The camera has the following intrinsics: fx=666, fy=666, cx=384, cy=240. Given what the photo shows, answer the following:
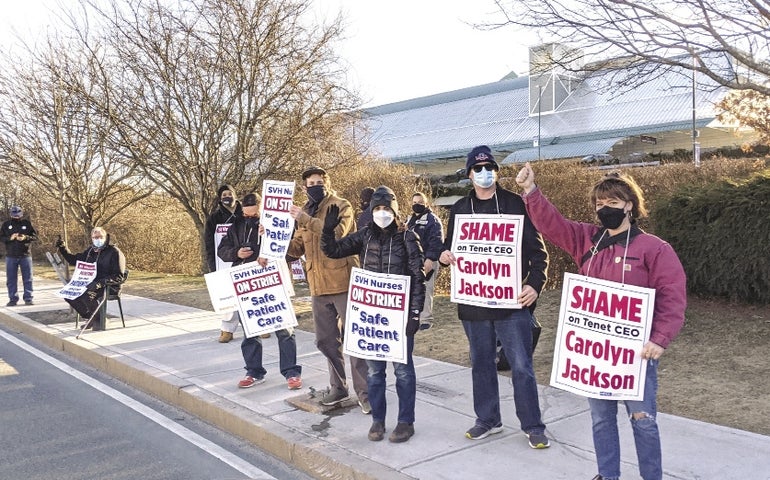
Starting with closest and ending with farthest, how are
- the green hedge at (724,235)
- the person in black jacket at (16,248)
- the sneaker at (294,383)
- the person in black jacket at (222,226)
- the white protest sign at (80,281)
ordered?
the sneaker at (294,383)
the green hedge at (724,235)
the person in black jacket at (222,226)
the white protest sign at (80,281)
the person in black jacket at (16,248)

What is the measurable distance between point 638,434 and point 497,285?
1404 mm

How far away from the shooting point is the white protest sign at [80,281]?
1054 centimetres

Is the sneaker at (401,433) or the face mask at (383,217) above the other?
the face mask at (383,217)

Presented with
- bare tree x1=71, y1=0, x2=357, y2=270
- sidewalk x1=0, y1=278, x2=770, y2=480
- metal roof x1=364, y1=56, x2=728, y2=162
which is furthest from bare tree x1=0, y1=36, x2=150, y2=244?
metal roof x1=364, y1=56, x2=728, y2=162

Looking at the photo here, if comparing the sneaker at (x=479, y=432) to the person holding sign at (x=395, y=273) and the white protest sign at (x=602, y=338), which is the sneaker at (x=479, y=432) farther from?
the white protest sign at (x=602, y=338)

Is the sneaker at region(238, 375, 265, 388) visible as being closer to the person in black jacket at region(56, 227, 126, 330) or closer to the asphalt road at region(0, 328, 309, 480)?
the asphalt road at region(0, 328, 309, 480)

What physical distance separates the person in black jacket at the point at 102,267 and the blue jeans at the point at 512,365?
7503mm

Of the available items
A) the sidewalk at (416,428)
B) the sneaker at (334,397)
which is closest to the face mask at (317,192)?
the sneaker at (334,397)

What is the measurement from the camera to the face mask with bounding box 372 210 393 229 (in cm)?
506

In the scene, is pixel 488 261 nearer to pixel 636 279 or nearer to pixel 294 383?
pixel 636 279

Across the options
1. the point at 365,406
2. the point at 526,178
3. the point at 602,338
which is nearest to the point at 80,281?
the point at 365,406

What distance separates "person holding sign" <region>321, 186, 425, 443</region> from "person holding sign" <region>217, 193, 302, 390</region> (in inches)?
63.9

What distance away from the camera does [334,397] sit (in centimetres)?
593

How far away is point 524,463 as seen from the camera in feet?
14.8
